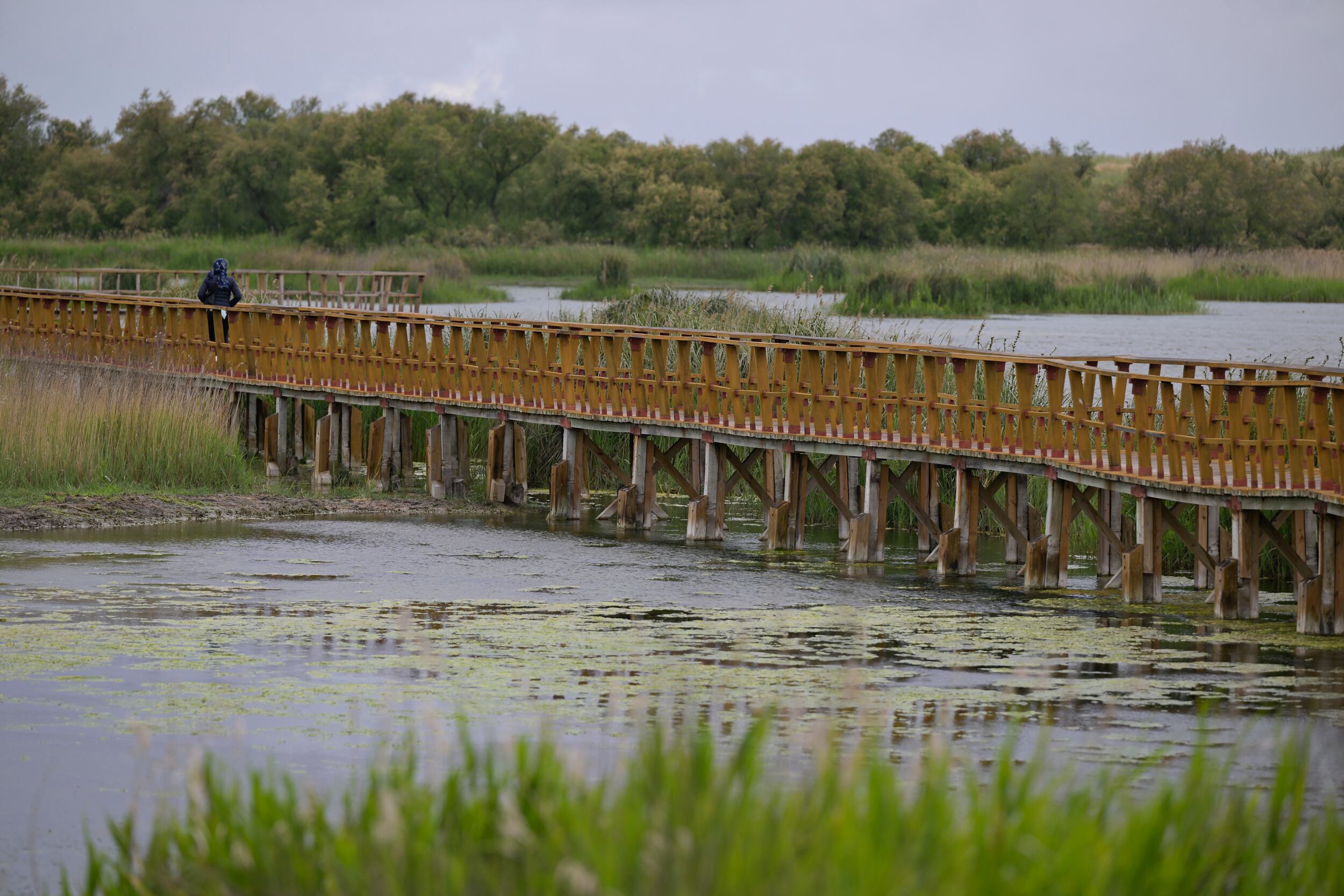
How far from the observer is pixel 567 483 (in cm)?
2403

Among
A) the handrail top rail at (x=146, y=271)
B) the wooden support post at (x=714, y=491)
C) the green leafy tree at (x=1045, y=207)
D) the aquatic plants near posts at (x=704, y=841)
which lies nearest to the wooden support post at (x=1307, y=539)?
the wooden support post at (x=714, y=491)

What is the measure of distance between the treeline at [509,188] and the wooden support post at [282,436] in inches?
1860

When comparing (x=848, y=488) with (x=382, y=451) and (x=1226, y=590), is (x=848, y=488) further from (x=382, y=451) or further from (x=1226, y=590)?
(x=382, y=451)

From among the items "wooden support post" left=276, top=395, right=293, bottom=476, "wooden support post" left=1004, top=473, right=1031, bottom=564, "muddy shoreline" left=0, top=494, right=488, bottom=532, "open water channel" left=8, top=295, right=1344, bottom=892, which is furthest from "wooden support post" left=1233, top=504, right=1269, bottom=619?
"wooden support post" left=276, top=395, right=293, bottom=476

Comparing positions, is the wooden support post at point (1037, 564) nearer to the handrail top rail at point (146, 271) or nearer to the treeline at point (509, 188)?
the handrail top rail at point (146, 271)

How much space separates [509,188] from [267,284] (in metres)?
43.5

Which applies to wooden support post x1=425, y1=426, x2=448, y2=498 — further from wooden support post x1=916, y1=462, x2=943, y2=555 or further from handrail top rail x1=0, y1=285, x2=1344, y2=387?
wooden support post x1=916, y1=462, x2=943, y2=555

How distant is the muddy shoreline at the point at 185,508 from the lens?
21312 mm

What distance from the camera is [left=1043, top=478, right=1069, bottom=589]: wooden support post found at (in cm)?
1908

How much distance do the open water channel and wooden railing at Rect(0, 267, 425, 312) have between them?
51.7 feet

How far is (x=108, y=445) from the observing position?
78.4 ft

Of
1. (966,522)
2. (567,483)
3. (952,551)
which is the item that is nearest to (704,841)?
(952,551)

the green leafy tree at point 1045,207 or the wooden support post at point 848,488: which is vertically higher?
the green leafy tree at point 1045,207

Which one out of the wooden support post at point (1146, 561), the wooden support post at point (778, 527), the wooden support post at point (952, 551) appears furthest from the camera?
the wooden support post at point (778, 527)
